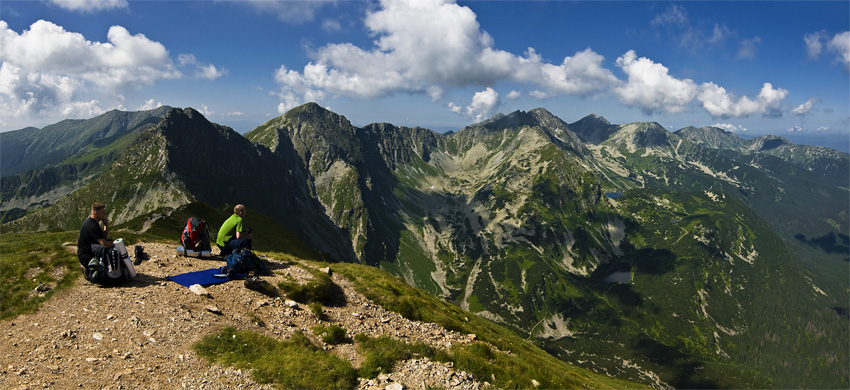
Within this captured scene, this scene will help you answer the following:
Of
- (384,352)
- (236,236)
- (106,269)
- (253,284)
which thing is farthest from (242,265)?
(384,352)

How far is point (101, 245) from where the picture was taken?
1828 centimetres

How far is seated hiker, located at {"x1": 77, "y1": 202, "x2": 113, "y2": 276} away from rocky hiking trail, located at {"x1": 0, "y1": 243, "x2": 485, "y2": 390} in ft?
4.14

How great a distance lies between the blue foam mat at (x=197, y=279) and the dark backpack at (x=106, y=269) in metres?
2.51

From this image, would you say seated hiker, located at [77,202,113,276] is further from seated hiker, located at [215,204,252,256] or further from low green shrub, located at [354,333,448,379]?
low green shrub, located at [354,333,448,379]

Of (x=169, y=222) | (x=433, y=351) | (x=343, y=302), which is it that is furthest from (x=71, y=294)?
(x=169, y=222)

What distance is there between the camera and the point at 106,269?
1803cm

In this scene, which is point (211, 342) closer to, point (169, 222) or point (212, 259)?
point (212, 259)

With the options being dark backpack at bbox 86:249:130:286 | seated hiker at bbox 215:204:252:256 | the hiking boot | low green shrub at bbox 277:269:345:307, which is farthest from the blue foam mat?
low green shrub at bbox 277:269:345:307

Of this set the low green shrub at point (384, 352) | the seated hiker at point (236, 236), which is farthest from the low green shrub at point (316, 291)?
the low green shrub at point (384, 352)

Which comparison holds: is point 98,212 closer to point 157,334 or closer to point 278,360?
point 157,334

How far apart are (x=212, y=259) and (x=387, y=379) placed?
19361 mm

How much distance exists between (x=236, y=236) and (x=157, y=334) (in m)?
9.82

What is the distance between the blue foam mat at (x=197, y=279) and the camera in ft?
65.5

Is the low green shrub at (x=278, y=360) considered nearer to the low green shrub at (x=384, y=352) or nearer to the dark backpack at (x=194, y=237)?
the low green shrub at (x=384, y=352)
